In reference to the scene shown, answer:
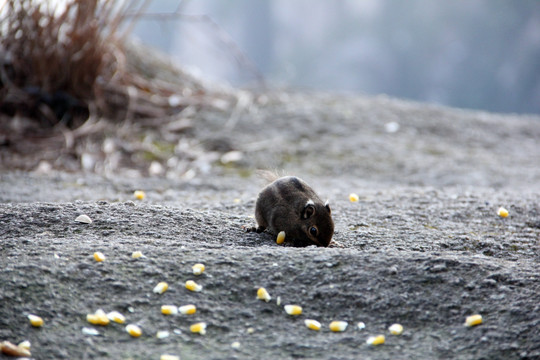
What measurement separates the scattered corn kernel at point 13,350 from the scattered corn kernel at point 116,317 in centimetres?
32

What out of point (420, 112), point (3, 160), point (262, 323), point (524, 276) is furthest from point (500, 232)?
point (420, 112)

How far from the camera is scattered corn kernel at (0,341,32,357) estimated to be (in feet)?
6.45

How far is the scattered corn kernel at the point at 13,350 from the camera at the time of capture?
1.97m

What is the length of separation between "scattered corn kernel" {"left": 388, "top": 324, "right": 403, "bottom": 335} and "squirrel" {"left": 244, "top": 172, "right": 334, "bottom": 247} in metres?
0.76

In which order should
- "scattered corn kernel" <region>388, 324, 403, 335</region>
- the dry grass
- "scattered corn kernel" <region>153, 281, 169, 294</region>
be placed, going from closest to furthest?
1. "scattered corn kernel" <region>388, 324, 403, 335</region>
2. "scattered corn kernel" <region>153, 281, 169, 294</region>
3. the dry grass

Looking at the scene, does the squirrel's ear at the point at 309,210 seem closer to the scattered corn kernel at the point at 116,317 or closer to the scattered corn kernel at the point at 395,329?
the scattered corn kernel at the point at 395,329

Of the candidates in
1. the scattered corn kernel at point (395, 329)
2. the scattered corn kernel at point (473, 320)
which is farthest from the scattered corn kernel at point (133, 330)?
the scattered corn kernel at point (473, 320)

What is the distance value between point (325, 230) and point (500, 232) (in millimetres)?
1149

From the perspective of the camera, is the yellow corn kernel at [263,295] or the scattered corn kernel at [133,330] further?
the yellow corn kernel at [263,295]

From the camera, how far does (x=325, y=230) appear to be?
2969 mm

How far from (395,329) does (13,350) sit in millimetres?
1349

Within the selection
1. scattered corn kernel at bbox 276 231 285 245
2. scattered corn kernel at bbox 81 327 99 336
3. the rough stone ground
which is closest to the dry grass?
the rough stone ground

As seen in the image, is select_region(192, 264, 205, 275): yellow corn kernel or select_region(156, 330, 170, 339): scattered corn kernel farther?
select_region(192, 264, 205, 275): yellow corn kernel

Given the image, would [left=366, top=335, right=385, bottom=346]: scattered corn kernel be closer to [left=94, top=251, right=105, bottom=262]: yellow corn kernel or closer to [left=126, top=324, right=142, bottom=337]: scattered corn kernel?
Answer: [left=126, top=324, right=142, bottom=337]: scattered corn kernel
